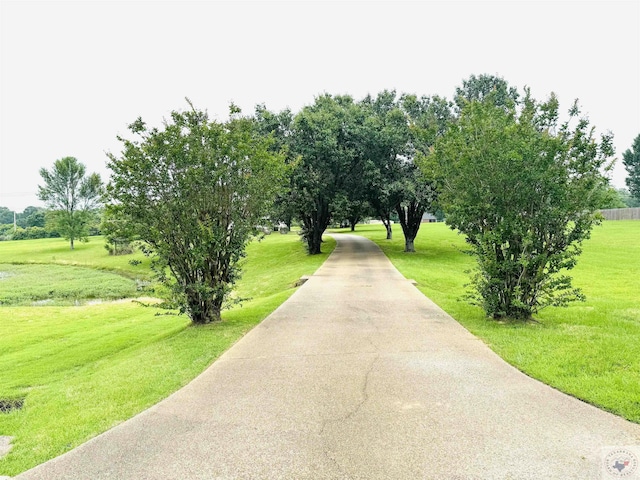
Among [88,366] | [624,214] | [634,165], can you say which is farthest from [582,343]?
[634,165]

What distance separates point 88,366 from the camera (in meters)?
8.51

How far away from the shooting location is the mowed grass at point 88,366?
15.4ft

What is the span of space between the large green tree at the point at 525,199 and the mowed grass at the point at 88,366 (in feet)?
17.6

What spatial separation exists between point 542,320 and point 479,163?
359 cm

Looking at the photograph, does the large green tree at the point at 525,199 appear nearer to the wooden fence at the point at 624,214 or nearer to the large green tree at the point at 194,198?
the large green tree at the point at 194,198

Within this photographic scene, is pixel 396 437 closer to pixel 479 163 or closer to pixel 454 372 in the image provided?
pixel 454 372

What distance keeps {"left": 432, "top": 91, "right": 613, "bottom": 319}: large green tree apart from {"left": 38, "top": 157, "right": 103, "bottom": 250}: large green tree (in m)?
49.5

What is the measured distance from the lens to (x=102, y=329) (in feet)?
41.4

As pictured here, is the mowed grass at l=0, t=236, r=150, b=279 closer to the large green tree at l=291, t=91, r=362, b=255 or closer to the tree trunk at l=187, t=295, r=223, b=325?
the large green tree at l=291, t=91, r=362, b=255

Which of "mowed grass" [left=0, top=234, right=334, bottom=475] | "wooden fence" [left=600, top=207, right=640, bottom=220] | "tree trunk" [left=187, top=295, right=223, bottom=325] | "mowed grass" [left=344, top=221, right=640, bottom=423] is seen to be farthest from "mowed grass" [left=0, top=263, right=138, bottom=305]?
"wooden fence" [left=600, top=207, right=640, bottom=220]

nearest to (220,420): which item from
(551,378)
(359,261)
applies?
(551,378)

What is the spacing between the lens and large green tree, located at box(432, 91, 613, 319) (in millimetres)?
8008

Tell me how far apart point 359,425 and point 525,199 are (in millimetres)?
6129

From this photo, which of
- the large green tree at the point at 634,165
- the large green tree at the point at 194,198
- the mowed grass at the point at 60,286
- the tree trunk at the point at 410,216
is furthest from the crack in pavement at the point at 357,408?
the large green tree at the point at 634,165
